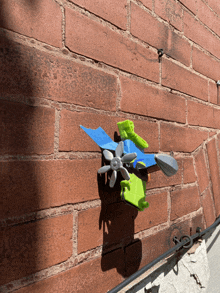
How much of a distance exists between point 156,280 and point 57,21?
3.00ft

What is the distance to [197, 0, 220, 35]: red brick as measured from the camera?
1.22 m

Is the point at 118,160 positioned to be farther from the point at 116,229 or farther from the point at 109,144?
the point at 116,229

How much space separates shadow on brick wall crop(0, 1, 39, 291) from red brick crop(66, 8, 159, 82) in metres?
0.17

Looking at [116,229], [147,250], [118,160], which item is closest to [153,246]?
[147,250]

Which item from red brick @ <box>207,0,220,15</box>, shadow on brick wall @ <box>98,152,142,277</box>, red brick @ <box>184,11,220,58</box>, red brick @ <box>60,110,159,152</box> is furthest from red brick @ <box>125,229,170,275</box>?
red brick @ <box>207,0,220,15</box>

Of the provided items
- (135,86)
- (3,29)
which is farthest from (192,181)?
(3,29)

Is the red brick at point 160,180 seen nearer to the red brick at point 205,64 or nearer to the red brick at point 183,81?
the red brick at point 183,81

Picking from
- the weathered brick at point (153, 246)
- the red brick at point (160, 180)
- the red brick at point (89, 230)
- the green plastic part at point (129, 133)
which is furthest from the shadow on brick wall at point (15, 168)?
the red brick at point (160, 180)

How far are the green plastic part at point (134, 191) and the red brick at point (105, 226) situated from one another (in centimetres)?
12

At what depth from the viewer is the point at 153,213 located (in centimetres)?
92

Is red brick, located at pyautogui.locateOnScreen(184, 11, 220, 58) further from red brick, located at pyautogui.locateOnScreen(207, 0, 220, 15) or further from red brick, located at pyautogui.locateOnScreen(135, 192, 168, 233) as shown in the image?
red brick, located at pyautogui.locateOnScreen(135, 192, 168, 233)

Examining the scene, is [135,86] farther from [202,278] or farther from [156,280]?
[202,278]

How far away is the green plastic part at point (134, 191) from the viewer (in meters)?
0.65

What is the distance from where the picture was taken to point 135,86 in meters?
0.86
